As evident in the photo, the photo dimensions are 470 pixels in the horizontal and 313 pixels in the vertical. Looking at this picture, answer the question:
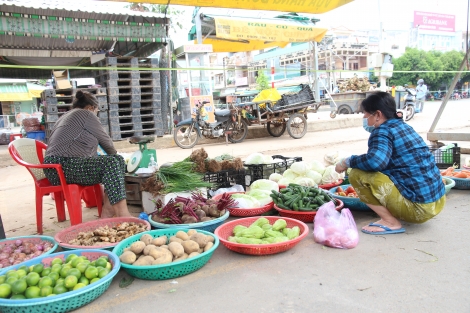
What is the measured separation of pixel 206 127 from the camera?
9.99 m

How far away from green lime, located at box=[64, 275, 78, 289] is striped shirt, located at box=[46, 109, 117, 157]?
5.64 feet

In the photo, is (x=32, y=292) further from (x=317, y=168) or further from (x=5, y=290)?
(x=317, y=168)

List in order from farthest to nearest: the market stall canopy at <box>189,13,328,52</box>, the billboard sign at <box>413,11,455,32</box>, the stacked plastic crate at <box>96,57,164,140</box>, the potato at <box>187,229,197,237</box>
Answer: the billboard sign at <box>413,11,455,32</box> < the market stall canopy at <box>189,13,328,52</box> < the stacked plastic crate at <box>96,57,164,140</box> < the potato at <box>187,229,197,237</box>

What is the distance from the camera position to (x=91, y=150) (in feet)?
11.9

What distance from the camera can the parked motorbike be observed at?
9789 millimetres

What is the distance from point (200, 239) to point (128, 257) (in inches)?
20.4

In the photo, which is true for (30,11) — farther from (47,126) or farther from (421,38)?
(421,38)

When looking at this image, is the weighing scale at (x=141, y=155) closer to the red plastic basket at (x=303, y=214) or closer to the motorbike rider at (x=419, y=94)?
the red plastic basket at (x=303, y=214)

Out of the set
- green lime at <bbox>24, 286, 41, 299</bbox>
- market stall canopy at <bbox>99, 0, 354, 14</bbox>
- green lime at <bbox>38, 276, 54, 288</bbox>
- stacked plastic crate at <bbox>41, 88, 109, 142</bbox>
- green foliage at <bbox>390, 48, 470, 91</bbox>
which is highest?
green foliage at <bbox>390, 48, 470, 91</bbox>

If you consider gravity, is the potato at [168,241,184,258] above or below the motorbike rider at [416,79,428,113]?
below

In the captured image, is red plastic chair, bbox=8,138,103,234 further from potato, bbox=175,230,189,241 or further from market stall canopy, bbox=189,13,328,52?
market stall canopy, bbox=189,13,328,52

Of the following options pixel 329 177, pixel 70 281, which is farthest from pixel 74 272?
pixel 329 177

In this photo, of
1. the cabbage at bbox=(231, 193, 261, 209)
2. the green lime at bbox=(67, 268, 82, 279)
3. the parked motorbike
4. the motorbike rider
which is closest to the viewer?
the green lime at bbox=(67, 268, 82, 279)

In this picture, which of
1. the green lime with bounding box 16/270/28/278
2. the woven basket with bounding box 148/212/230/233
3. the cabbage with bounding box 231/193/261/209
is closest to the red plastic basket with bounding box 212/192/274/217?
the cabbage with bounding box 231/193/261/209
